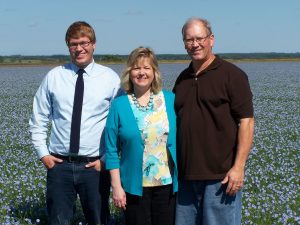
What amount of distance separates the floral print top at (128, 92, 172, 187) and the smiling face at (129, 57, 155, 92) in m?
0.16

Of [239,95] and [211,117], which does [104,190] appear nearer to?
[211,117]

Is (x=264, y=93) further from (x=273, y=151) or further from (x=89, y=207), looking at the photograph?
(x=89, y=207)

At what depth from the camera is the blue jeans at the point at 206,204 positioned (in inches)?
159

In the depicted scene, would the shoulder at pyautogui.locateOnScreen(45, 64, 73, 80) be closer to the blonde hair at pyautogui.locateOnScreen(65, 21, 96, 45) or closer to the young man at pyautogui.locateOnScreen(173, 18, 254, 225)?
the blonde hair at pyautogui.locateOnScreen(65, 21, 96, 45)

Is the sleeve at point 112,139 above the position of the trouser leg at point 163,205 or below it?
above

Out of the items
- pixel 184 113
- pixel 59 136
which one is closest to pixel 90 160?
pixel 59 136

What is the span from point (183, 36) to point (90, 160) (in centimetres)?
150

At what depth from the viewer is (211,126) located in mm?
3893

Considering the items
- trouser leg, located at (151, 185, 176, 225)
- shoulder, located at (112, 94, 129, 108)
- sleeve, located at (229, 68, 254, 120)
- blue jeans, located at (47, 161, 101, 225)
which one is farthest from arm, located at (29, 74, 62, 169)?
sleeve, located at (229, 68, 254, 120)

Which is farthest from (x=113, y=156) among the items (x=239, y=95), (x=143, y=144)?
(x=239, y=95)

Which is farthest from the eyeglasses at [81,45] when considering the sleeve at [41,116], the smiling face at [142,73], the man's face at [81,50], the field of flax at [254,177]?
the field of flax at [254,177]

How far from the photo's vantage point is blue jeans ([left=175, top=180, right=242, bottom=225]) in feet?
13.2

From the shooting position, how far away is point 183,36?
12.9 ft

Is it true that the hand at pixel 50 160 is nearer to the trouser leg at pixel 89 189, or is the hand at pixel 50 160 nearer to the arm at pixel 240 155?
the trouser leg at pixel 89 189
